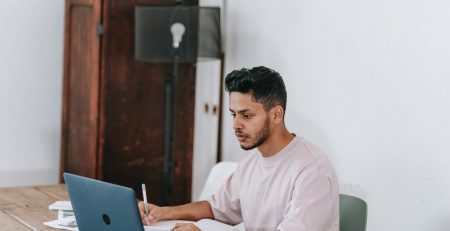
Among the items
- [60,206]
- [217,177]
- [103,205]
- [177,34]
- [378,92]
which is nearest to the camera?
[103,205]

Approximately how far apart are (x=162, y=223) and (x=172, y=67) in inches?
60.6

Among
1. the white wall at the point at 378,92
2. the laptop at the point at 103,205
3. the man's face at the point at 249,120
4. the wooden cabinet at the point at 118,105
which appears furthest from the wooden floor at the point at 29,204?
the white wall at the point at 378,92

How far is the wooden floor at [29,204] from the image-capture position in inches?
103

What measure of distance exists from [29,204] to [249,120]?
1.03m

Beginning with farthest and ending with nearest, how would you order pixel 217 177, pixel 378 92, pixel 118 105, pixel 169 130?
pixel 169 130 → pixel 118 105 → pixel 217 177 → pixel 378 92

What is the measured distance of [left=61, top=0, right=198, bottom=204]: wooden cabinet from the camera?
3.79 meters

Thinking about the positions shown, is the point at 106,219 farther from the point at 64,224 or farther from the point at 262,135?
the point at 262,135

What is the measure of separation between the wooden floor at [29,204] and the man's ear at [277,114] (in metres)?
0.84

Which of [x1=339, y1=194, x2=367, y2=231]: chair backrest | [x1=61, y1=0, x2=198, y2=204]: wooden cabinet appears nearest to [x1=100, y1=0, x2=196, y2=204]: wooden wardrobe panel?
[x1=61, y1=0, x2=198, y2=204]: wooden cabinet

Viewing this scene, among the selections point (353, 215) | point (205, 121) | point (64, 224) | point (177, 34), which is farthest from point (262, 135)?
point (205, 121)

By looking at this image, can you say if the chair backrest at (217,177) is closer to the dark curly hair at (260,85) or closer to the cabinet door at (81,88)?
the cabinet door at (81,88)

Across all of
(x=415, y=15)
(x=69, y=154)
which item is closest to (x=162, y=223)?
(x=415, y=15)

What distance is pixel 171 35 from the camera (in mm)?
3748

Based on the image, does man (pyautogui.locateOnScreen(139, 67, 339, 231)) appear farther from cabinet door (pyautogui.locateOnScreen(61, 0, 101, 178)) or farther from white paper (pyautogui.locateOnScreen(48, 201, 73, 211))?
cabinet door (pyautogui.locateOnScreen(61, 0, 101, 178))
